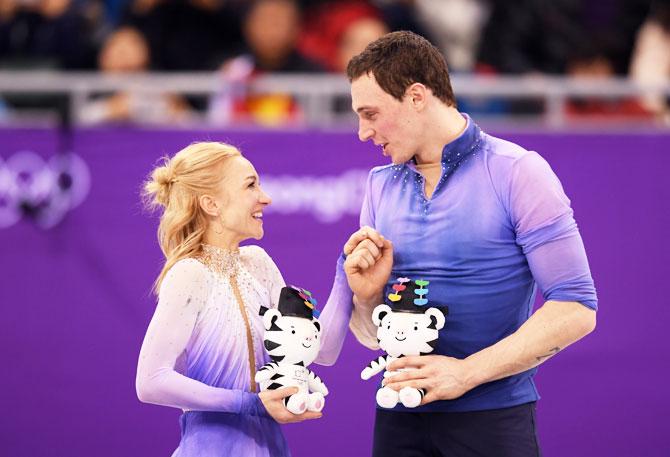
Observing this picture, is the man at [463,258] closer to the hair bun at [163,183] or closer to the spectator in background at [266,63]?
the hair bun at [163,183]

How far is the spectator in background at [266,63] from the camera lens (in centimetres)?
594

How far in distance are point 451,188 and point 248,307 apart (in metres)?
0.70

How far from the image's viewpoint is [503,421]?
10.7ft

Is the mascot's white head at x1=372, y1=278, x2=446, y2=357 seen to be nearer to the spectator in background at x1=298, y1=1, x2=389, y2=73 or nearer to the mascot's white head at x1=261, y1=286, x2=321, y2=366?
the mascot's white head at x1=261, y1=286, x2=321, y2=366

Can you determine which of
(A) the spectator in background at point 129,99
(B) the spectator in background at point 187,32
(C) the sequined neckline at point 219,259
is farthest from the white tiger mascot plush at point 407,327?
(B) the spectator in background at point 187,32

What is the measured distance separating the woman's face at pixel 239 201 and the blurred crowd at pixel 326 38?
265 centimetres

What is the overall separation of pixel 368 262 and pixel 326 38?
12.7ft

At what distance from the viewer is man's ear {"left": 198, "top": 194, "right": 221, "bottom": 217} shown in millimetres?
3396

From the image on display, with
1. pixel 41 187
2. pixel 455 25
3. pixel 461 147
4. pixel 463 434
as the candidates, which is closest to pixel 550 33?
pixel 455 25

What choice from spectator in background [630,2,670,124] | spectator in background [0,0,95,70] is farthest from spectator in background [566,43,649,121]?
spectator in background [0,0,95,70]

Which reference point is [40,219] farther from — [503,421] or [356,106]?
[503,421]

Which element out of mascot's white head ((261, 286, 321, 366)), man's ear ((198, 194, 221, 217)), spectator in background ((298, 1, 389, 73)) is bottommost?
mascot's white head ((261, 286, 321, 366))

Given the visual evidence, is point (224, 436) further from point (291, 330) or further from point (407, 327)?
point (407, 327)

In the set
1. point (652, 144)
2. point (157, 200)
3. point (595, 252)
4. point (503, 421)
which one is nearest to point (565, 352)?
point (595, 252)
